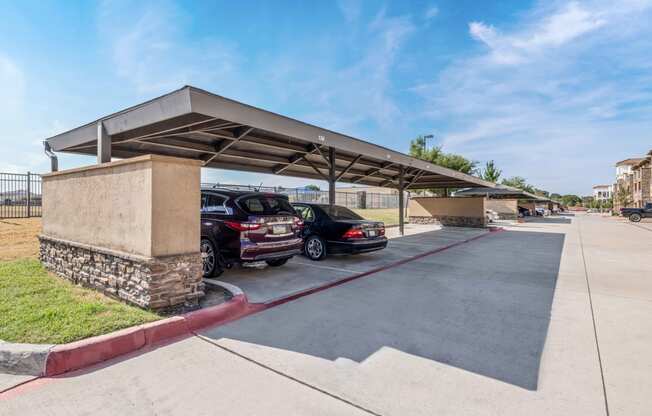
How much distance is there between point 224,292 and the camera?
5055 mm

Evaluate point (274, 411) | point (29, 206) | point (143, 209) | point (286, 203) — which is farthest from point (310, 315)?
point (29, 206)

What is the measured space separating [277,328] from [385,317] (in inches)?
→ 58.5

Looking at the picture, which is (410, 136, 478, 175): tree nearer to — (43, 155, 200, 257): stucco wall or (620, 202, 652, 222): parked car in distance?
(620, 202, 652, 222): parked car in distance

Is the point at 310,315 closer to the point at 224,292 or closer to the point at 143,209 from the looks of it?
the point at 224,292

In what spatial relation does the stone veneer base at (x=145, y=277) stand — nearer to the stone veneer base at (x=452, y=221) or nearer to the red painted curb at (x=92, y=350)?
the red painted curb at (x=92, y=350)

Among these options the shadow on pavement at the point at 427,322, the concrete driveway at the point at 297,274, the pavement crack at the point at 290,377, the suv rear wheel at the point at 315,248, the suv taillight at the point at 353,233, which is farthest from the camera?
the suv rear wheel at the point at 315,248

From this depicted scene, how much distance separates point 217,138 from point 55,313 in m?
5.32

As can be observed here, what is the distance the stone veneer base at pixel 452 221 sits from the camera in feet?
66.6

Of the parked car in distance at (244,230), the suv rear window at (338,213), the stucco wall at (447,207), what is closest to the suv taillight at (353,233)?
the suv rear window at (338,213)

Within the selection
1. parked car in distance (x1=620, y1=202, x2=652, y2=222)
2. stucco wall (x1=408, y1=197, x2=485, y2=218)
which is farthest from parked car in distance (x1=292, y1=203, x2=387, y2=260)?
parked car in distance (x1=620, y1=202, x2=652, y2=222)

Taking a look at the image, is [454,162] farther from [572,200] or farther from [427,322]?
[572,200]

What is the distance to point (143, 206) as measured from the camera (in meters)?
4.25

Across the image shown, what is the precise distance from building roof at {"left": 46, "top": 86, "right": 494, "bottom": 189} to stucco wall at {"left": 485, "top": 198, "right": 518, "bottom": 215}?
21.8 metres

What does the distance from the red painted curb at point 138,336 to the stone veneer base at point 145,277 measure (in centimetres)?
40
